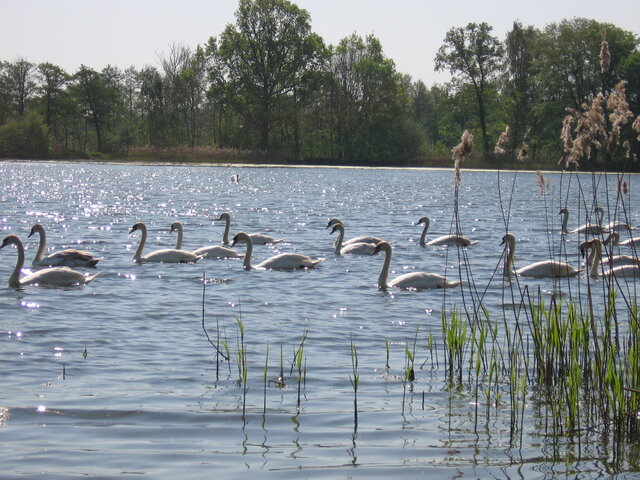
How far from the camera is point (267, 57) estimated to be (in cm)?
8444

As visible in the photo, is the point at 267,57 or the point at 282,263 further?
the point at 267,57

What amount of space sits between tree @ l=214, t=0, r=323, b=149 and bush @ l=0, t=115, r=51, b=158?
1643 cm

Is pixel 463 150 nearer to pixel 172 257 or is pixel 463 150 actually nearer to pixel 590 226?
pixel 590 226

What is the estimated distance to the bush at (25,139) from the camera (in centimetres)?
8044

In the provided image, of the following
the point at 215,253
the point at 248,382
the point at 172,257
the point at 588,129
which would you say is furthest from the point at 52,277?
the point at 588,129

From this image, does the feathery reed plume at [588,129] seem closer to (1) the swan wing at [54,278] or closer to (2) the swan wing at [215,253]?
(1) the swan wing at [54,278]

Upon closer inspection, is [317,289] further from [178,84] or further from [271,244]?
[178,84]

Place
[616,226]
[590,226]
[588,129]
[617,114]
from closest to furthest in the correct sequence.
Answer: [617,114] < [588,129] < [590,226] < [616,226]

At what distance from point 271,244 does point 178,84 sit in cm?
6990

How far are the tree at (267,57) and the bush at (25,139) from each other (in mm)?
16432

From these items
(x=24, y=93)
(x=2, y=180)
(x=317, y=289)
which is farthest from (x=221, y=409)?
(x=24, y=93)

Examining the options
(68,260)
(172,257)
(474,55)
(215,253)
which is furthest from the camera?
(474,55)

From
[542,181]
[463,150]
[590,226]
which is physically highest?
[463,150]

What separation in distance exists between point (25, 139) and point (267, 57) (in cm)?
2211
